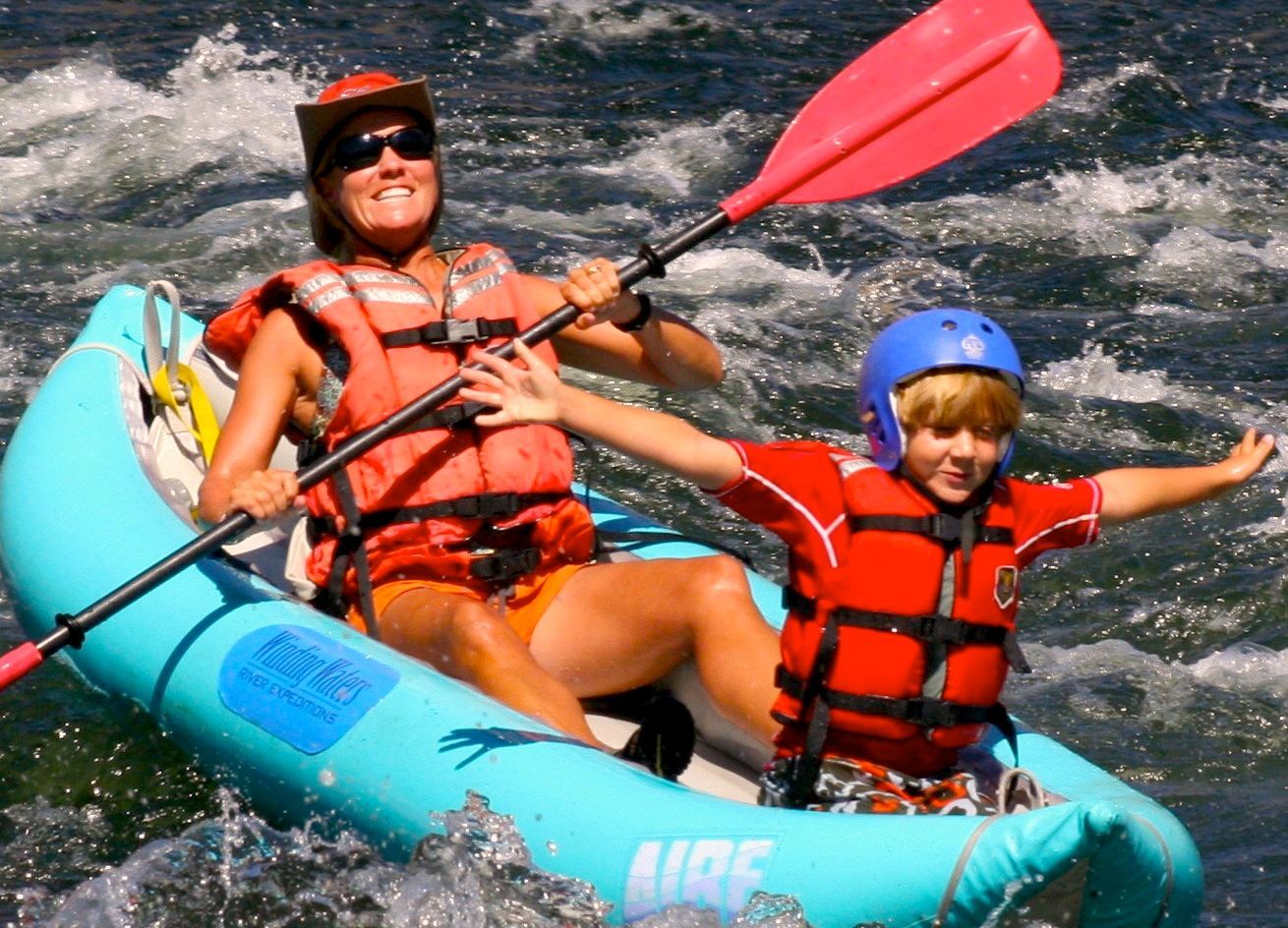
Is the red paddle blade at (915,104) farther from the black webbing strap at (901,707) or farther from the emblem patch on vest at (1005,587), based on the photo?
the black webbing strap at (901,707)

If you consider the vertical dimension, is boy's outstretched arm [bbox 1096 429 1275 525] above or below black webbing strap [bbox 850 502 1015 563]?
above

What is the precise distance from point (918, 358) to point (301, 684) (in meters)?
1.24

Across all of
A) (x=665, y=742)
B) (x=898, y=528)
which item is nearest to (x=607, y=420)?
(x=898, y=528)

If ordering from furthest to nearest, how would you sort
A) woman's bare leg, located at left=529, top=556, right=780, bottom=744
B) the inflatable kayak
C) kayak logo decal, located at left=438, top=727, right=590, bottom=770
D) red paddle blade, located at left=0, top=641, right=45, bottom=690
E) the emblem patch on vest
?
red paddle blade, located at left=0, top=641, right=45, bottom=690 → woman's bare leg, located at left=529, top=556, right=780, bottom=744 → kayak logo decal, located at left=438, top=727, right=590, bottom=770 → the emblem patch on vest → the inflatable kayak

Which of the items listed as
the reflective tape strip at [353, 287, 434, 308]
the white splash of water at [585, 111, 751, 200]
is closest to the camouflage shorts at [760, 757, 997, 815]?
the reflective tape strip at [353, 287, 434, 308]

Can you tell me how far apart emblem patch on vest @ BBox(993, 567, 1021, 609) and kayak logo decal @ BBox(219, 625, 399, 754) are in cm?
103

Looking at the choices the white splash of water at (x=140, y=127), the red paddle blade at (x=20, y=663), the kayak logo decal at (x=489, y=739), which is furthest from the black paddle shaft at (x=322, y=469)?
the white splash of water at (x=140, y=127)

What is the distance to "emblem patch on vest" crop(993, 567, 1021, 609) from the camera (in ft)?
10.0

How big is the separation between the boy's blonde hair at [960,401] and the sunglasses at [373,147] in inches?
49.1

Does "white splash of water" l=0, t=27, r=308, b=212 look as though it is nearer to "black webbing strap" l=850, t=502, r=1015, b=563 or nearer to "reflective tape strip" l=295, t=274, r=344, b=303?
"reflective tape strip" l=295, t=274, r=344, b=303

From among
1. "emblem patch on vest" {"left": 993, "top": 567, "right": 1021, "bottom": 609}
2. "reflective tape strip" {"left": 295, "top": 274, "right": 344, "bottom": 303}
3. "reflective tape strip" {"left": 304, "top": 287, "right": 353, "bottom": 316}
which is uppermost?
"reflective tape strip" {"left": 295, "top": 274, "right": 344, "bottom": 303}

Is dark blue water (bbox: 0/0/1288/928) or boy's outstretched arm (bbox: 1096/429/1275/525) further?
dark blue water (bbox: 0/0/1288/928)

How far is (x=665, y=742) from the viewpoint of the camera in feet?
11.2

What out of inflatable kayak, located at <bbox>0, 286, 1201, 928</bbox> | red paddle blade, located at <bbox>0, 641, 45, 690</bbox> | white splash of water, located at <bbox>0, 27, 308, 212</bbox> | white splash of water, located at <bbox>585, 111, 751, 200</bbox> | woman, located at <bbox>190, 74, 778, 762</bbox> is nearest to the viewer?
inflatable kayak, located at <bbox>0, 286, 1201, 928</bbox>
